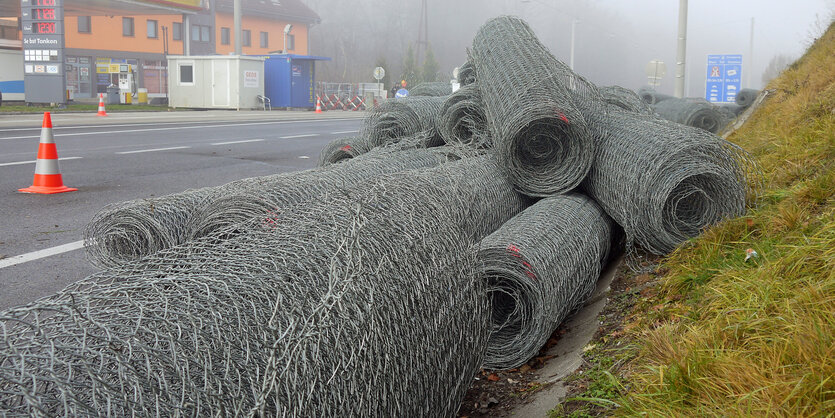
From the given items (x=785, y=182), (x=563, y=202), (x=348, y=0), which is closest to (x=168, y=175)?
(x=563, y=202)

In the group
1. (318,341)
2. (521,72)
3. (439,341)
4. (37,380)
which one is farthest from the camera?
(521,72)

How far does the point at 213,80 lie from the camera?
3062cm

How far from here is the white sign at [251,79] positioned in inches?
1212

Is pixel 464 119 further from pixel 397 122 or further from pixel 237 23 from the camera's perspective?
pixel 237 23

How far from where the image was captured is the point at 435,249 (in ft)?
9.86

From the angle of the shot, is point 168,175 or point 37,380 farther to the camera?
point 168,175

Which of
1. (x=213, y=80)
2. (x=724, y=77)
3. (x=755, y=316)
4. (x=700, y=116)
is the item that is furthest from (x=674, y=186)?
(x=213, y=80)

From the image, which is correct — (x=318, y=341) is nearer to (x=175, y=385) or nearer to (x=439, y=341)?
(x=175, y=385)

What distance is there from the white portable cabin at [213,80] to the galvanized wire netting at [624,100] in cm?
2400

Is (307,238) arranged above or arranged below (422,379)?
above

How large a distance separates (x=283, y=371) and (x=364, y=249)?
2.36 feet

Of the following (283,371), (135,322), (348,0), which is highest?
(348,0)

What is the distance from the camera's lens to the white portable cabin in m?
30.4

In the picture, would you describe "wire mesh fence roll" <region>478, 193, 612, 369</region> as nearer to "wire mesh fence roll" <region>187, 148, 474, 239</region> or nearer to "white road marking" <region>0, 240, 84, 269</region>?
"wire mesh fence roll" <region>187, 148, 474, 239</region>
